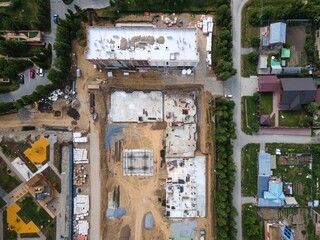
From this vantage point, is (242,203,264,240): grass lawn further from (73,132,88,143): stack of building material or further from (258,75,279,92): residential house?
(73,132,88,143): stack of building material

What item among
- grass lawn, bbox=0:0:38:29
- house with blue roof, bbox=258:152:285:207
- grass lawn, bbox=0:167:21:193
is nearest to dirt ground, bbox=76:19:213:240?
house with blue roof, bbox=258:152:285:207

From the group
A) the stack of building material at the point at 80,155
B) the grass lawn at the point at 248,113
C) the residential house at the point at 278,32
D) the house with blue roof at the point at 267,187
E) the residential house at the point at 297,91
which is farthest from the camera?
the stack of building material at the point at 80,155

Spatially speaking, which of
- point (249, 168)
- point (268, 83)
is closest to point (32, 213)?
point (249, 168)

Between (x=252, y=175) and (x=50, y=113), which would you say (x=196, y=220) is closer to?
(x=252, y=175)

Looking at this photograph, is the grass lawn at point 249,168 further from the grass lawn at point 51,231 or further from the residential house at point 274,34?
the grass lawn at point 51,231

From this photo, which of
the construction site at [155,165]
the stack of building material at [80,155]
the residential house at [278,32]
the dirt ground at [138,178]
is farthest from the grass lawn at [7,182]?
the residential house at [278,32]

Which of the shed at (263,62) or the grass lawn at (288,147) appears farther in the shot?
the grass lawn at (288,147)

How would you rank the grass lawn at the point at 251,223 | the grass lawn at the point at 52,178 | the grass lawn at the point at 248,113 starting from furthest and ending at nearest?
the grass lawn at the point at 52,178
the grass lawn at the point at 248,113
the grass lawn at the point at 251,223

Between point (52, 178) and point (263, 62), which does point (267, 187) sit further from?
point (52, 178)
